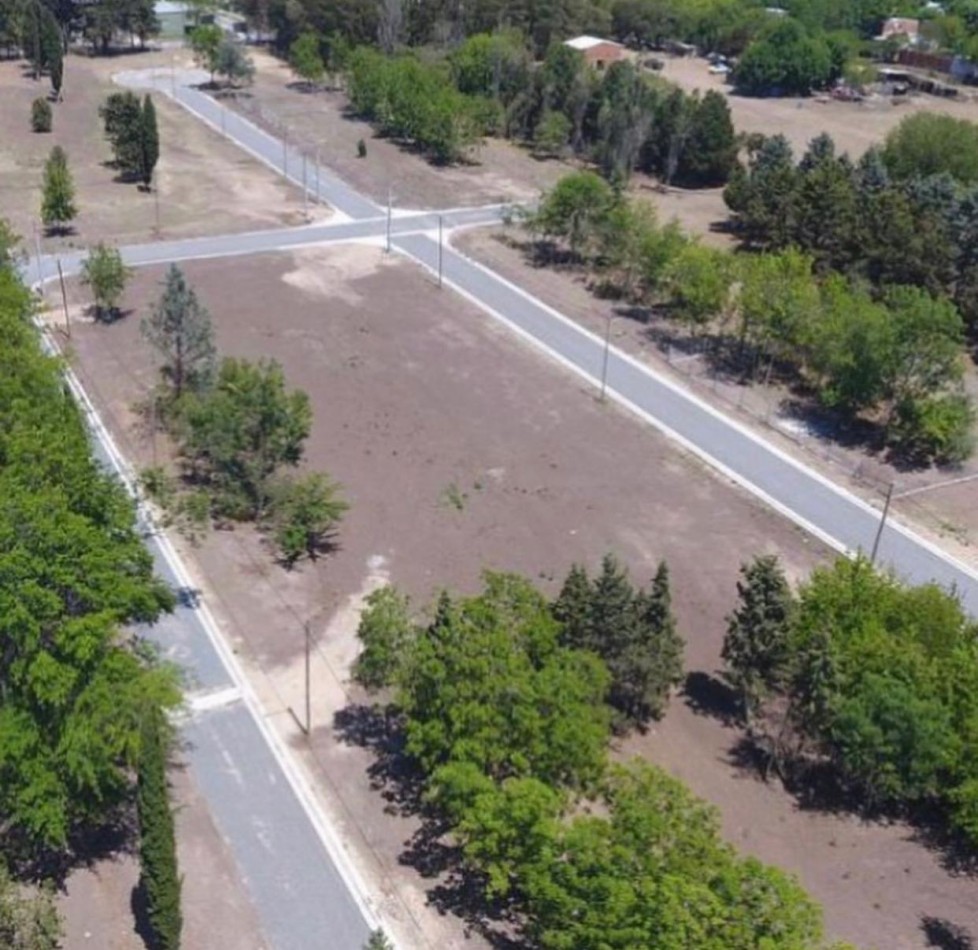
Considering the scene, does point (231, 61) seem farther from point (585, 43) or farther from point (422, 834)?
point (422, 834)

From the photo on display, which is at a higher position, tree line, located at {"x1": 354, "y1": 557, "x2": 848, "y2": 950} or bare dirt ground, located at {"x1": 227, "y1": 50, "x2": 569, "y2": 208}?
tree line, located at {"x1": 354, "y1": 557, "x2": 848, "y2": 950}

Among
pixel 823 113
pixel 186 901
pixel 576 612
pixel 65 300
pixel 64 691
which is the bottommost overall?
pixel 186 901

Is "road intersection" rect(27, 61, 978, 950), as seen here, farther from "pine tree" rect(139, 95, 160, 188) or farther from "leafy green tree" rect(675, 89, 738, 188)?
"leafy green tree" rect(675, 89, 738, 188)

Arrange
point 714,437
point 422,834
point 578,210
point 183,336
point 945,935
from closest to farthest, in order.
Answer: point 945,935 → point 422,834 → point 183,336 → point 714,437 → point 578,210

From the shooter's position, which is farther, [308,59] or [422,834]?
[308,59]

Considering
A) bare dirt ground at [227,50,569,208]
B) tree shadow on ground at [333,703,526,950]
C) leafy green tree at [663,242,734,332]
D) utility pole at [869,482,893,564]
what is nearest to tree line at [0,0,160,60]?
bare dirt ground at [227,50,569,208]

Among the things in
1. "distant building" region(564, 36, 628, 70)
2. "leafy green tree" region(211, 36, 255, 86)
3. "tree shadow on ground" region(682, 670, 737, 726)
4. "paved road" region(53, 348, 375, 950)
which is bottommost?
"paved road" region(53, 348, 375, 950)

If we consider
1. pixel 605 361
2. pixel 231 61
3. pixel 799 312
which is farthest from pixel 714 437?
pixel 231 61
